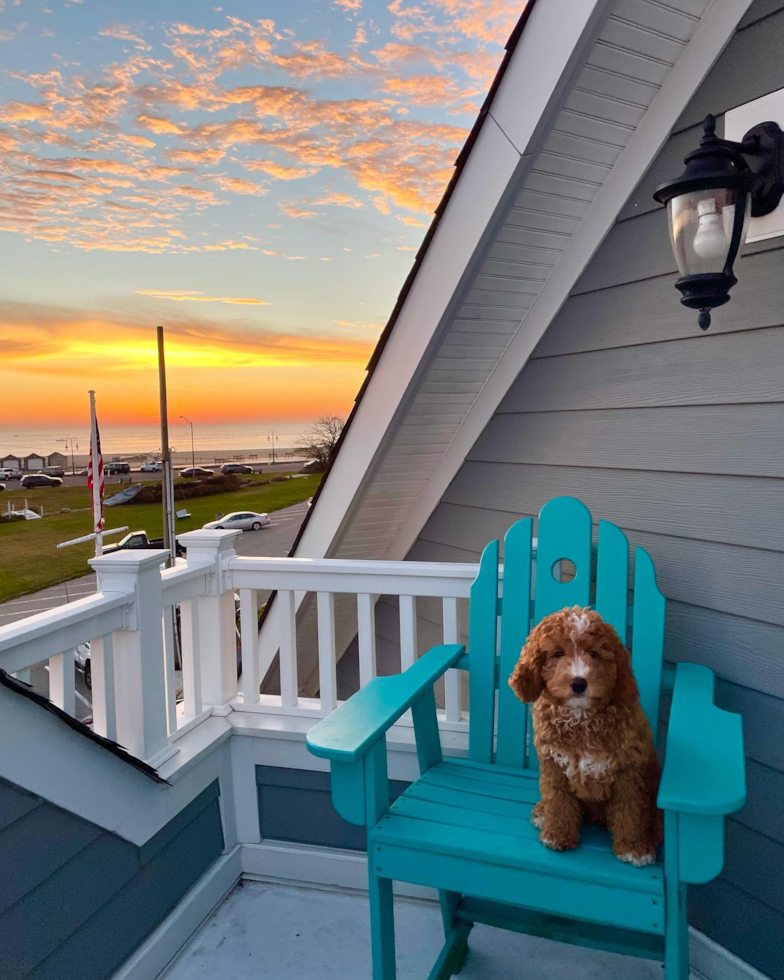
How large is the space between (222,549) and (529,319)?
1.14 m

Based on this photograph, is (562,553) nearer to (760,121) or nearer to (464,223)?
(464,223)

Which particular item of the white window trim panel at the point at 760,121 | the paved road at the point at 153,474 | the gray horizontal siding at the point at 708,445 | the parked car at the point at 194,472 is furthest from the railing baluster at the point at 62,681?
the parked car at the point at 194,472

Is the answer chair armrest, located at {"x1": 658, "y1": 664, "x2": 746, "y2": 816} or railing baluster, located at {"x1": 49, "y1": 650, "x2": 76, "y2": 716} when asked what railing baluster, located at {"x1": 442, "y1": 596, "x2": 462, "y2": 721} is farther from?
railing baluster, located at {"x1": 49, "y1": 650, "x2": 76, "y2": 716}

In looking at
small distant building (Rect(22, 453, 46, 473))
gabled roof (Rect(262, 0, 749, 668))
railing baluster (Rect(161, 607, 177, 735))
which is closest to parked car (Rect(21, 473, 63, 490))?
small distant building (Rect(22, 453, 46, 473))

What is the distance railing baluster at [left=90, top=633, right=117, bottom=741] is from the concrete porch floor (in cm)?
63

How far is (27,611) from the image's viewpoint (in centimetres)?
2598

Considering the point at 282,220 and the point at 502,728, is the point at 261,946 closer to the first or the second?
the point at 502,728

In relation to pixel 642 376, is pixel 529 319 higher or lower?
higher

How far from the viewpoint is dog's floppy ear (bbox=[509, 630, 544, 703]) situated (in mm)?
1251

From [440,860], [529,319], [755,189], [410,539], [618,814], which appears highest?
[755,189]

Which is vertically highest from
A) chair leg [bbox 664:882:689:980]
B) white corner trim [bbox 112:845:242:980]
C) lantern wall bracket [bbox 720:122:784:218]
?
lantern wall bracket [bbox 720:122:784:218]

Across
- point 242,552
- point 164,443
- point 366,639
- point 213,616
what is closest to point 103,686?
point 213,616

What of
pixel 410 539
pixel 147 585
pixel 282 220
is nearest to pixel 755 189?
pixel 147 585

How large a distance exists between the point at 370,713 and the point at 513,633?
0.50m
